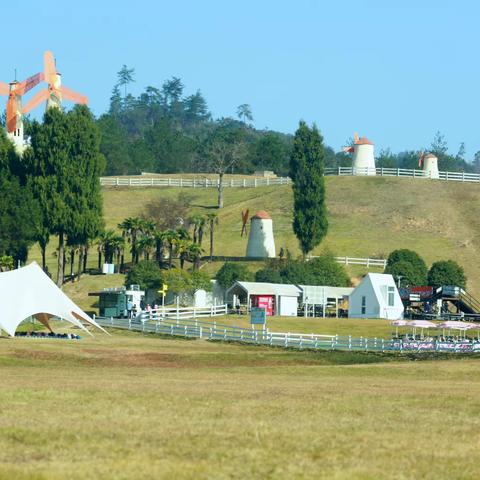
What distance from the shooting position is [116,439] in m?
23.6

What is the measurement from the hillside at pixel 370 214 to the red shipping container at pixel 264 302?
21.0 meters

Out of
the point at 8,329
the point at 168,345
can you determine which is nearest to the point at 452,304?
the point at 168,345

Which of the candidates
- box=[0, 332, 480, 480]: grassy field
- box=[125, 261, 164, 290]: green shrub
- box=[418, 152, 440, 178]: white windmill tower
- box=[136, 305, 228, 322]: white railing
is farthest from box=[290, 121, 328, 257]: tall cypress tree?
box=[0, 332, 480, 480]: grassy field

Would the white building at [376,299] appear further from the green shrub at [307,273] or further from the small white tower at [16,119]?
the small white tower at [16,119]

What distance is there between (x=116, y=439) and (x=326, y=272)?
89.3m

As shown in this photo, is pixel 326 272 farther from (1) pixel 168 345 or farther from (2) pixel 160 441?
(2) pixel 160 441

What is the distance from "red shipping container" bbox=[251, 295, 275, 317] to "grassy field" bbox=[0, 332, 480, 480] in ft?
173

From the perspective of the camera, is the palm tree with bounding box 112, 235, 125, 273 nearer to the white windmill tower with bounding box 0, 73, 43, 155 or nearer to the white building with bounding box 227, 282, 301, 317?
the white building with bounding box 227, 282, 301, 317

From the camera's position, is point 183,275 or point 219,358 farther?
point 183,275

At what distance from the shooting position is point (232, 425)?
85.8 ft

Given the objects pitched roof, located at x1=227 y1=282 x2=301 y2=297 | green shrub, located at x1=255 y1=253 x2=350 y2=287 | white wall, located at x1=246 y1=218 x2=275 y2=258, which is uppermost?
white wall, located at x1=246 y1=218 x2=275 y2=258

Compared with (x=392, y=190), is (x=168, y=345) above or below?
below

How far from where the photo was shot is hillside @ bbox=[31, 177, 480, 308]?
13275 centimetres

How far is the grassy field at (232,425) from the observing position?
2088cm
